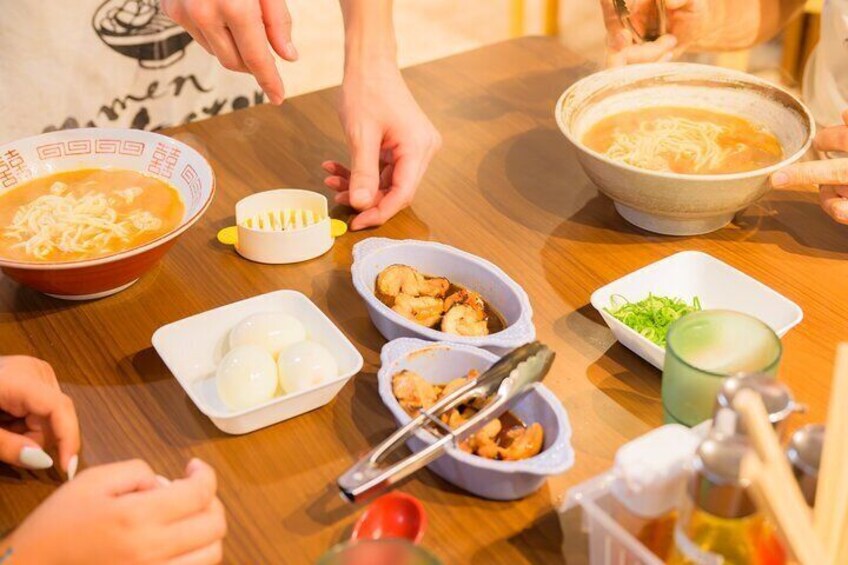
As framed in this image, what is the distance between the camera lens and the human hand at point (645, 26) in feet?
6.05

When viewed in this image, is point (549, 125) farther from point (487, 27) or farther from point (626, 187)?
point (487, 27)

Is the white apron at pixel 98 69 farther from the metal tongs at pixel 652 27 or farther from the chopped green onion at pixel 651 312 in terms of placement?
the chopped green onion at pixel 651 312

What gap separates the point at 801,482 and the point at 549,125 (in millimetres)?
1209

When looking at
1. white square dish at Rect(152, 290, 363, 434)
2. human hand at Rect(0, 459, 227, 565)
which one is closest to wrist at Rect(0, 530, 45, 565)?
human hand at Rect(0, 459, 227, 565)

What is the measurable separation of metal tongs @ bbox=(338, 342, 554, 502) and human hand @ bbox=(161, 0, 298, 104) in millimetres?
685

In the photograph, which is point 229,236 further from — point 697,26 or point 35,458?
point 697,26

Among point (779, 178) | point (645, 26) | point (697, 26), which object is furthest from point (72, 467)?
point (697, 26)

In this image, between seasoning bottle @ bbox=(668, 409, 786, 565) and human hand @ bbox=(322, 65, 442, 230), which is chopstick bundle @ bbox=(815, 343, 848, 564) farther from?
human hand @ bbox=(322, 65, 442, 230)

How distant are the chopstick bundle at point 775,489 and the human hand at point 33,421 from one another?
79 centimetres

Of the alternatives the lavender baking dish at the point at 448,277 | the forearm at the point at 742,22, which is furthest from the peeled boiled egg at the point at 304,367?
the forearm at the point at 742,22

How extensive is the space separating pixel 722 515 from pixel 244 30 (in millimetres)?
1056

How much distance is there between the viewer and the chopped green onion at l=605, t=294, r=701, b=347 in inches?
52.1

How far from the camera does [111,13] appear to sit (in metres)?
2.01

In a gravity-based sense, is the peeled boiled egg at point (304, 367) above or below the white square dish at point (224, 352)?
above
